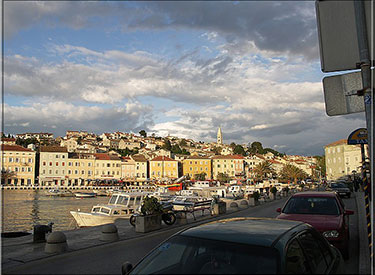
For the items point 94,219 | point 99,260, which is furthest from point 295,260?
point 94,219

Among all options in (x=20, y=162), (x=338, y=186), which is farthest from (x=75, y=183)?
(x=338, y=186)

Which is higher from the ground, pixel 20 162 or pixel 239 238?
pixel 20 162

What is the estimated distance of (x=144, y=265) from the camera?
372cm

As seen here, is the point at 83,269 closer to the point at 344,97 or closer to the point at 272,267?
the point at 272,267

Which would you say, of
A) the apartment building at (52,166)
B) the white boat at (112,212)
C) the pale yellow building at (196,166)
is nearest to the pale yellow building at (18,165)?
the apartment building at (52,166)

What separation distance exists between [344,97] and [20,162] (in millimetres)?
120474

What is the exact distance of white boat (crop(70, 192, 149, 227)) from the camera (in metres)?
24.3

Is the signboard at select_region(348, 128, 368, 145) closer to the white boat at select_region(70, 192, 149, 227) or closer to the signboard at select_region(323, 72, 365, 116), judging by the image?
the signboard at select_region(323, 72, 365, 116)

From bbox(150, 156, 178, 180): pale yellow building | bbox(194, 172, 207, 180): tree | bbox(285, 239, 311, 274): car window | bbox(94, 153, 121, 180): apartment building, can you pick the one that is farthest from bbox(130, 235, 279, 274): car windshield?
bbox(194, 172, 207, 180): tree

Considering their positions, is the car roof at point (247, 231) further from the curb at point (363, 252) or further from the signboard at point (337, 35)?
the curb at point (363, 252)

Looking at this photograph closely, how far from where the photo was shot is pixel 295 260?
10.9 feet

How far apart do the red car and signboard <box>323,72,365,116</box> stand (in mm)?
5064

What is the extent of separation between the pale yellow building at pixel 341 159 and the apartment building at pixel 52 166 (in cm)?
9127

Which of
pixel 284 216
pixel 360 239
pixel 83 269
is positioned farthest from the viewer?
pixel 360 239
